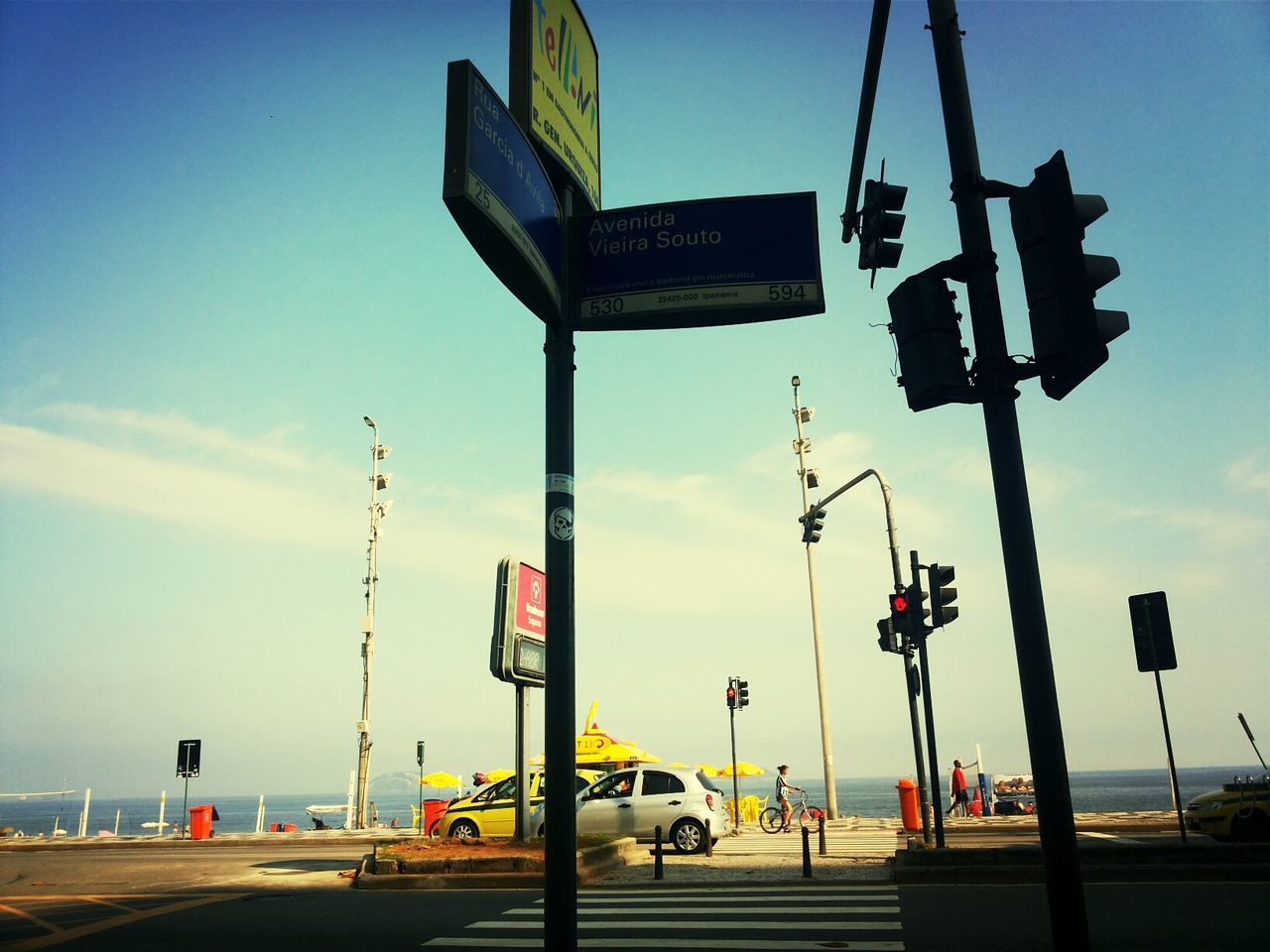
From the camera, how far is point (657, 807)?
17.4m

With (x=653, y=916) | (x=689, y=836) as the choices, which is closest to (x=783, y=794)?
(x=689, y=836)

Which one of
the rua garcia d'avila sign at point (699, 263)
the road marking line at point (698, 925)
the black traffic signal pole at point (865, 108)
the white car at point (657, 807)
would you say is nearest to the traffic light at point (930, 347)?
the rua garcia d'avila sign at point (699, 263)

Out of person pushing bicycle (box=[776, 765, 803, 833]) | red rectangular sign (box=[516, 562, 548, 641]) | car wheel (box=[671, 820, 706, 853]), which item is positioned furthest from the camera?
person pushing bicycle (box=[776, 765, 803, 833])

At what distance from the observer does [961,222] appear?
5.23 m

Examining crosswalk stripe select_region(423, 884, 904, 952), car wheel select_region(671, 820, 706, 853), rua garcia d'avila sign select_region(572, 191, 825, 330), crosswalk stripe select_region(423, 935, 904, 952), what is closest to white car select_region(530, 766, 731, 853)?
car wheel select_region(671, 820, 706, 853)

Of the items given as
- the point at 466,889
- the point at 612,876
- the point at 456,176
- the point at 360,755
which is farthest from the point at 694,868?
the point at 360,755

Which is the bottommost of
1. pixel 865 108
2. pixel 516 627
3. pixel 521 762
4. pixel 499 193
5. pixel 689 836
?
pixel 689 836

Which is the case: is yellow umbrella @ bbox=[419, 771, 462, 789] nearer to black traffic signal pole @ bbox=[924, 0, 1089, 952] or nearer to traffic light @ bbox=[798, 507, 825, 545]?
traffic light @ bbox=[798, 507, 825, 545]

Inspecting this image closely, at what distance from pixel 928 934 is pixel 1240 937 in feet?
8.90

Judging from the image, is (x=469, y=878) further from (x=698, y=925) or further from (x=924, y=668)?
(x=924, y=668)

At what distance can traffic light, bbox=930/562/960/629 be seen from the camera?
16.0 meters

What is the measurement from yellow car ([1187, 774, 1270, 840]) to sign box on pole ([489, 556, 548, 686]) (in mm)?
12081

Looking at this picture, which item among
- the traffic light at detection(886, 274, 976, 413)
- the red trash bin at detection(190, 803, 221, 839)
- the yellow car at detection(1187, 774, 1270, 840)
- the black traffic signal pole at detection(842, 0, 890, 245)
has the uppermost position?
the black traffic signal pole at detection(842, 0, 890, 245)

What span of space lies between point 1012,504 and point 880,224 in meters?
3.05
